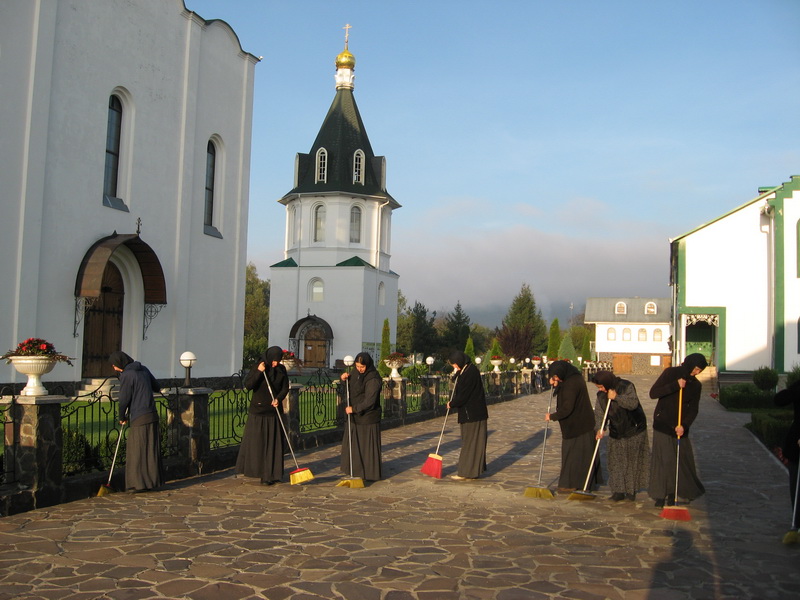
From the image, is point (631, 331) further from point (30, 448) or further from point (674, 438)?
point (30, 448)

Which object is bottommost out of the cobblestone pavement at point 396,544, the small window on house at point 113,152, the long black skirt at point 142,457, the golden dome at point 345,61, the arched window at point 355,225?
the cobblestone pavement at point 396,544

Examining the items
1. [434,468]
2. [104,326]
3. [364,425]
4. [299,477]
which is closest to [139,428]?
[299,477]

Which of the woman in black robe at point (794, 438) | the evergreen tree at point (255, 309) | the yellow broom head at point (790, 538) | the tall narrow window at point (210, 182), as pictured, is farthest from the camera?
the evergreen tree at point (255, 309)

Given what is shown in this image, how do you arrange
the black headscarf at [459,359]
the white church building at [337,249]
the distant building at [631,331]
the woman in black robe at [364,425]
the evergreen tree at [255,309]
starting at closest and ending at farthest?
the woman in black robe at [364,425], the black headscarf at [459,359], the white church building at [337,249], the evergreen tree at [255,309], the distant building at [631,331]

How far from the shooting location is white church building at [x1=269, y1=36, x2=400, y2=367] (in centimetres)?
4306

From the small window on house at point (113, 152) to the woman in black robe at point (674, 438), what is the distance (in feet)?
47.4

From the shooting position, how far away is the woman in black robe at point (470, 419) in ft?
33.1

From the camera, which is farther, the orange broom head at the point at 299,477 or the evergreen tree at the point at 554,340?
the evergreen tree at the point at 554,340

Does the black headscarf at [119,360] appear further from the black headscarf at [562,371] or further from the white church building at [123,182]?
the white church building at [123,182]

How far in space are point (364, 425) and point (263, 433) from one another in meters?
1.30

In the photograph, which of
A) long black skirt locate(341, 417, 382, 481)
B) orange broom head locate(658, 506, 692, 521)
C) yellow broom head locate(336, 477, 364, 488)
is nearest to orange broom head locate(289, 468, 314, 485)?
yellow broom head locate(336, 477, 364, 488)

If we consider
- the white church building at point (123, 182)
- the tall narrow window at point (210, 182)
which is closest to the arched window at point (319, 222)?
the white church building at point (123, 182)

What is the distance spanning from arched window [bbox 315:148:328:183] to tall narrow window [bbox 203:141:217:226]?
22.0 meters

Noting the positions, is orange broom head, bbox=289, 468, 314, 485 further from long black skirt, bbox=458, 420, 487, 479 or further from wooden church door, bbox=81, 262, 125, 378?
wooden church door, bbox=81, 262, 125, 378
